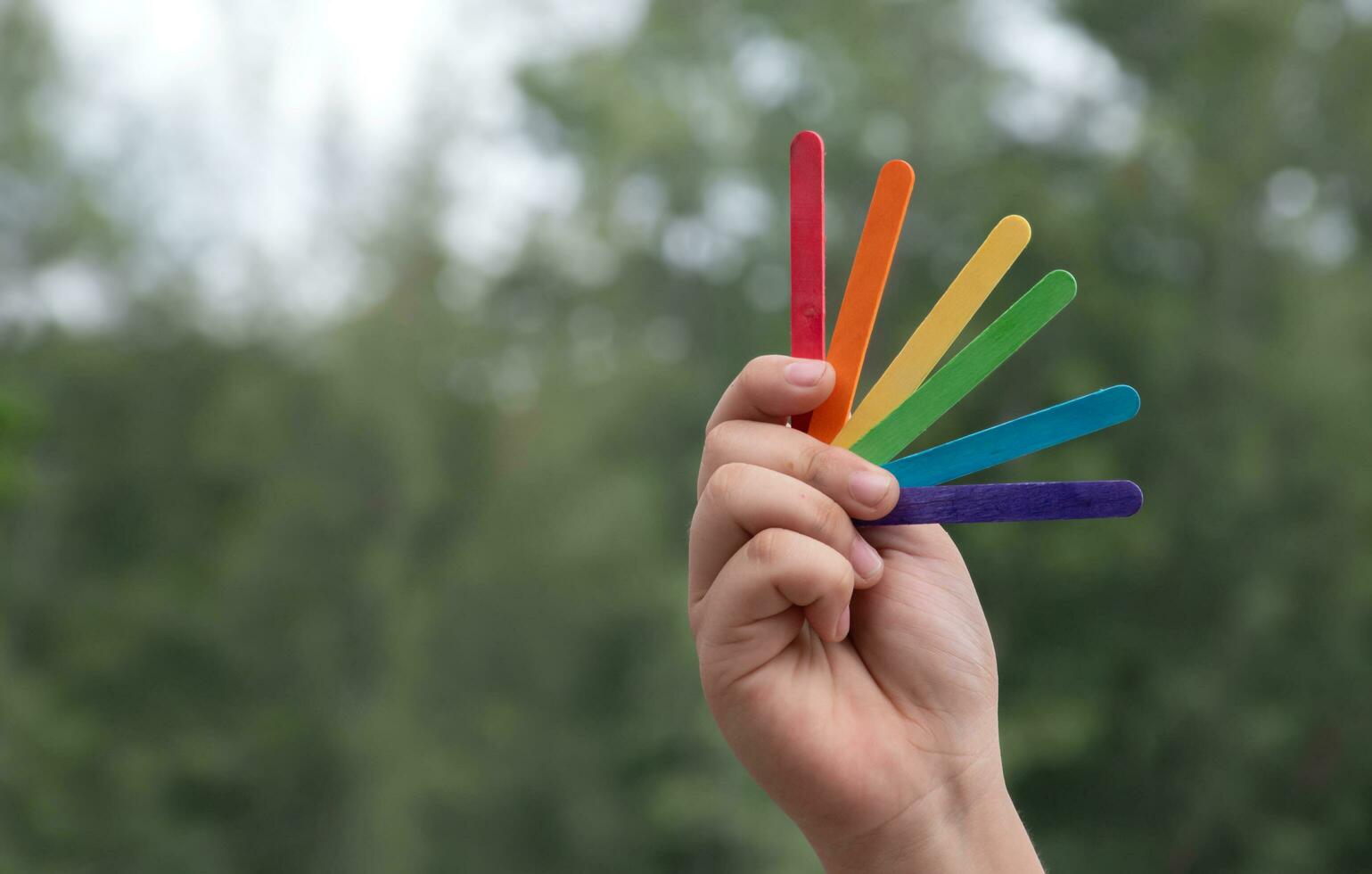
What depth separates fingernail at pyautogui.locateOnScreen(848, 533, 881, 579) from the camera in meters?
1.23

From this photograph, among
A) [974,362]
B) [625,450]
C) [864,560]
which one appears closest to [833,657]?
[864,560]

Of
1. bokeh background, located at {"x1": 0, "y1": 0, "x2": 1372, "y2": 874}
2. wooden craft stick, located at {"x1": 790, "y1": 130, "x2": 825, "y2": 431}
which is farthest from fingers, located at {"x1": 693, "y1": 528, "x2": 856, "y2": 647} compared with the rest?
bokeh background, located at {"x1": 0, "y1": 0, "x2": 1372, "y2": 874}

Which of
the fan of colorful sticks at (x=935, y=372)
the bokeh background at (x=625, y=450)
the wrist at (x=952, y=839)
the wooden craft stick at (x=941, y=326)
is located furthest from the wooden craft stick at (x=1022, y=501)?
the bokeh background at (x=625, y=450)

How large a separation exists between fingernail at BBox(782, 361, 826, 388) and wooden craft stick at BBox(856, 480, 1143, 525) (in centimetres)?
15

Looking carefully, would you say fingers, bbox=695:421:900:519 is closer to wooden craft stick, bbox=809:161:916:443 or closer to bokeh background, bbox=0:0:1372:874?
wooden craft stick, bbox=809:161:916:443

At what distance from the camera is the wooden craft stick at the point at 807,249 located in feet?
4.06

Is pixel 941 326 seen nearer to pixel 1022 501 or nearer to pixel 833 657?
pixel 1022 501

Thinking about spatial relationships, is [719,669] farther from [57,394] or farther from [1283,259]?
[57,394]

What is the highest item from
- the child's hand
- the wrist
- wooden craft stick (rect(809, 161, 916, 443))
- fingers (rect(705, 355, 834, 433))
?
wooden craft stick (rect(809, 161, 916, 443))

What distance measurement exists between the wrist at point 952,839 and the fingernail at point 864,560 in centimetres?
23

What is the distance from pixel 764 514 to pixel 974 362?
262 millimetres

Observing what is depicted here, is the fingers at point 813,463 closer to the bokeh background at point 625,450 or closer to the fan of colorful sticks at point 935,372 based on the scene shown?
the fan of colorful sticks at point 935,372

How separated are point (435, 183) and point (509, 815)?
5695 millimetres

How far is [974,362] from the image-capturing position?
1.23 meters
